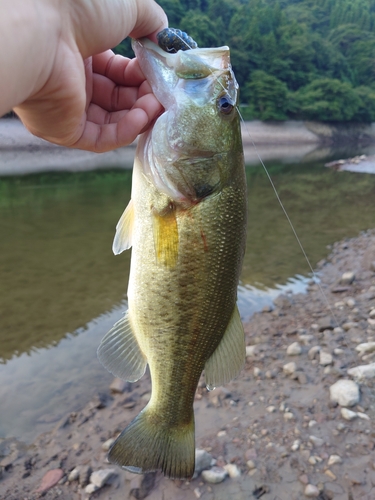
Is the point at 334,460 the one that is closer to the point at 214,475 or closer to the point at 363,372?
the point at 214,475

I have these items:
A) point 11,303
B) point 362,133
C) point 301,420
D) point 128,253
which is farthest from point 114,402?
point 362,133

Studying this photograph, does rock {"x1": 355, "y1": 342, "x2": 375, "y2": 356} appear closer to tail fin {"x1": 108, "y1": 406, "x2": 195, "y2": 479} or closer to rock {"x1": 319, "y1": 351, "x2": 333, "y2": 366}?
rock {"x1": 319, "y1": 351, "x2": 333, "y2": 366}

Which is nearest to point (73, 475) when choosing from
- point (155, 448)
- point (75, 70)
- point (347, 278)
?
point (155, 448)

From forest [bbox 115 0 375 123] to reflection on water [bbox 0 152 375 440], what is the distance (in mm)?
29505

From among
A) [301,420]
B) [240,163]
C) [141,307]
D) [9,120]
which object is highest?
[240,163]

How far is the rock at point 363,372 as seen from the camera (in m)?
3.75

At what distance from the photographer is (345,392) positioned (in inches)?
139

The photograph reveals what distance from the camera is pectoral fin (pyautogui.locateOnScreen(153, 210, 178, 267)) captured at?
6.21ft

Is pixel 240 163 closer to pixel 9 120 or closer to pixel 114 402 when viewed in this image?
pixel 114 402

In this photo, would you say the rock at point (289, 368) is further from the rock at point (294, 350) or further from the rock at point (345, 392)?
the rock at point (345, 392)

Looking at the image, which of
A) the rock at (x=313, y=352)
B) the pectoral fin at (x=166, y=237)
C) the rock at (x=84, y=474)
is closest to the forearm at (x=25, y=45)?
the pectoral fin at (x=166, y=237)

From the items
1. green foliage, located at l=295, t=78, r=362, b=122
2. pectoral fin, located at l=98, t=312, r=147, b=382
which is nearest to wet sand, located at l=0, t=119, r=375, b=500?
pectoral fin, located at l=98, t=312, r=147, b=382

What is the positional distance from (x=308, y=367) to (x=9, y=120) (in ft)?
95.2

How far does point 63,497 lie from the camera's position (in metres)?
2.93
